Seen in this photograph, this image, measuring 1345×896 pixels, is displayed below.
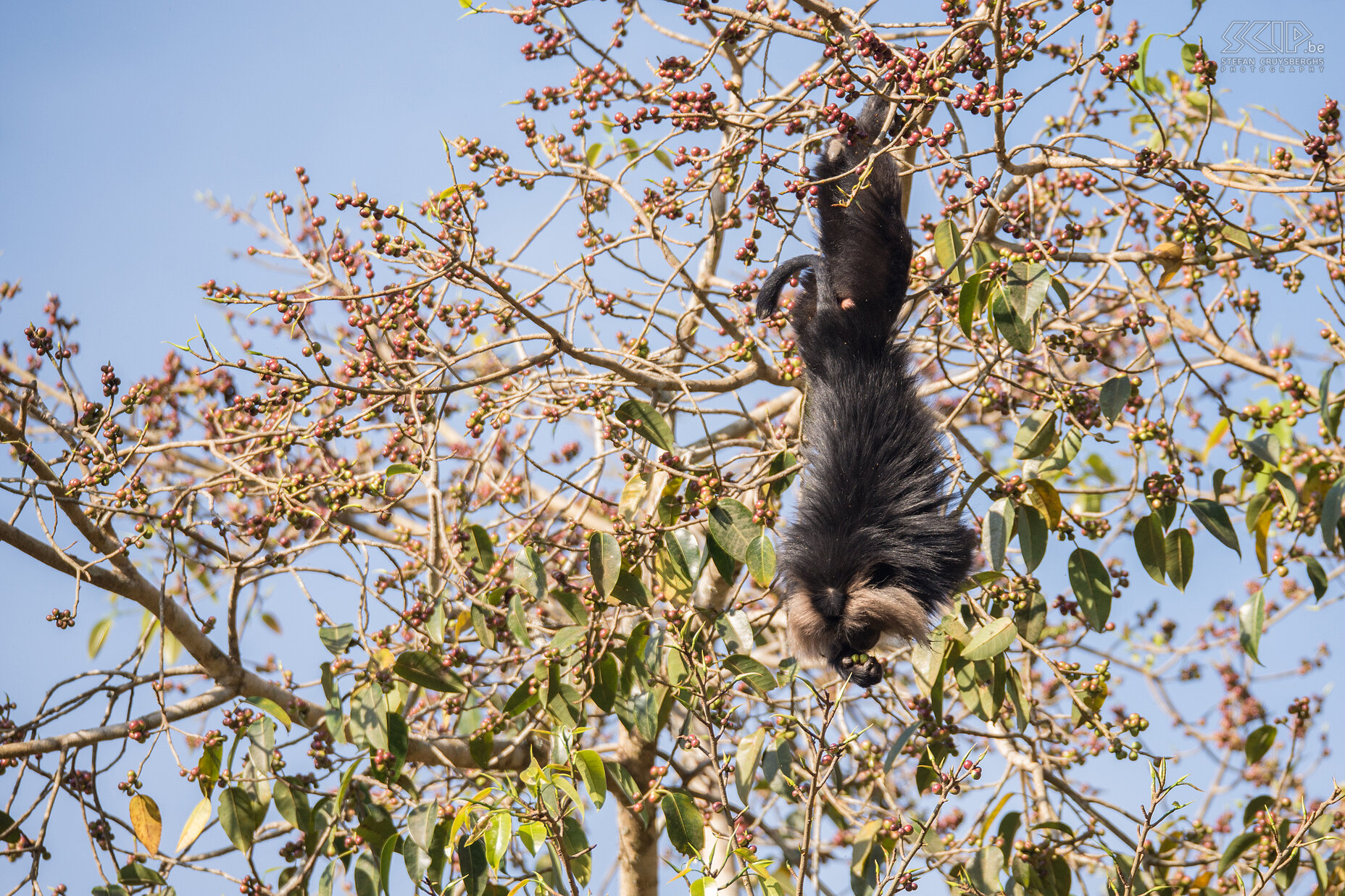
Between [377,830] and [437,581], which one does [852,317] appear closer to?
[437,581]

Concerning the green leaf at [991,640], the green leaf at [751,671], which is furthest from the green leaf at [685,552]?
the green leaf at [991,640]

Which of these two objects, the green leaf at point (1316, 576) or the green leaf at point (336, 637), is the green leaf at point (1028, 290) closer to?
the green leaf at point (1316, 576)

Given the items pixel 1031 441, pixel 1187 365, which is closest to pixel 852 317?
pixel 1031 441

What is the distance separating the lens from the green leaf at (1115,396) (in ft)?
7.19

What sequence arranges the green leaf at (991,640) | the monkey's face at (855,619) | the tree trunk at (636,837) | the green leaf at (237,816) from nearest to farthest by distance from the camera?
1. the green leaf at (991,640)
2. the monkey's face at (855,619)
3. the green leaf at (237,816)
4. the tree trunk at (636,837)

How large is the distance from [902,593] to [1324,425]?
111cm

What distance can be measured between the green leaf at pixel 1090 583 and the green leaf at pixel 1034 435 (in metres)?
0.24

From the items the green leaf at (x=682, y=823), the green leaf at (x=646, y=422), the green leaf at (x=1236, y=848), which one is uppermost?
the green leaf at (x=646, y=422)

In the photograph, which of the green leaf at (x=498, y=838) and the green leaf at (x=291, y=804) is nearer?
the green leaf at (x=498, y=838)

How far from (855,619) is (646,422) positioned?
2.19 ft

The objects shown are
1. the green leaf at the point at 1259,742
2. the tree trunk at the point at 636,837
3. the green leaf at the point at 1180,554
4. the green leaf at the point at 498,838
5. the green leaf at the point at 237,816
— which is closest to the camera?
the green leaf at the point at 498,838

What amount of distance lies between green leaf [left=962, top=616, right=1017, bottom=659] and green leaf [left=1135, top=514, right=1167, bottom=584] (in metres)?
0.34

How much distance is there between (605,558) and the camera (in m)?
2.31

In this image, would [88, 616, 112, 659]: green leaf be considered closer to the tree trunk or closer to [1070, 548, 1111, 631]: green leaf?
the tree trunk
